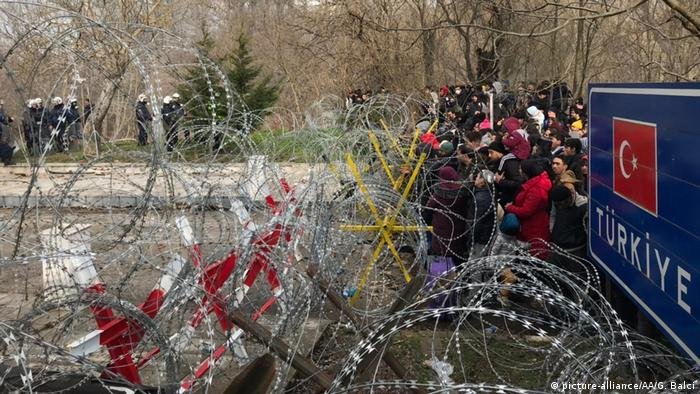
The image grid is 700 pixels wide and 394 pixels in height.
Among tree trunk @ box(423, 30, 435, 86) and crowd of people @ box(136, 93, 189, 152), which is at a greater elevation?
tree trunk @ box(423, 30, 435, 86)

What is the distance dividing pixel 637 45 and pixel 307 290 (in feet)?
36.9

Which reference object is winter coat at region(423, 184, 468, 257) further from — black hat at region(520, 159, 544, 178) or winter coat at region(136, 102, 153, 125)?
winter coat at region(136, 102, 153, 125)

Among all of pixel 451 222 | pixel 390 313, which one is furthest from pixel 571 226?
pixel 390 313

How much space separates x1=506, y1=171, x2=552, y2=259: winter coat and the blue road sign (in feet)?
2.26

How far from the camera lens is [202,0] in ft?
102

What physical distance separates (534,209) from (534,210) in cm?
1

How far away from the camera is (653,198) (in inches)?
159

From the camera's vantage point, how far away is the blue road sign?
353 cm

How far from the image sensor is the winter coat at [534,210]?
6137mm

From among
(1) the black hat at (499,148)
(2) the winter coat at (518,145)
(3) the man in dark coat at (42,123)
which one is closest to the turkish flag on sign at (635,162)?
(2) the winter coat at (518,145)

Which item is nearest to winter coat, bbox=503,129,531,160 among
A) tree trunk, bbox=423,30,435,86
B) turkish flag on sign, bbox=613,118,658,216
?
turkish flag on sign, bbox=613,118,658,216

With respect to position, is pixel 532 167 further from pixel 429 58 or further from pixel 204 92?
pixel 204 92

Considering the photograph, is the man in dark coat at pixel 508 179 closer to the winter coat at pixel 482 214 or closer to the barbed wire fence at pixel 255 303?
the winter coat at pixel 482 214

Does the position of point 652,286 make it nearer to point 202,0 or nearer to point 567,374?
point 567,374
